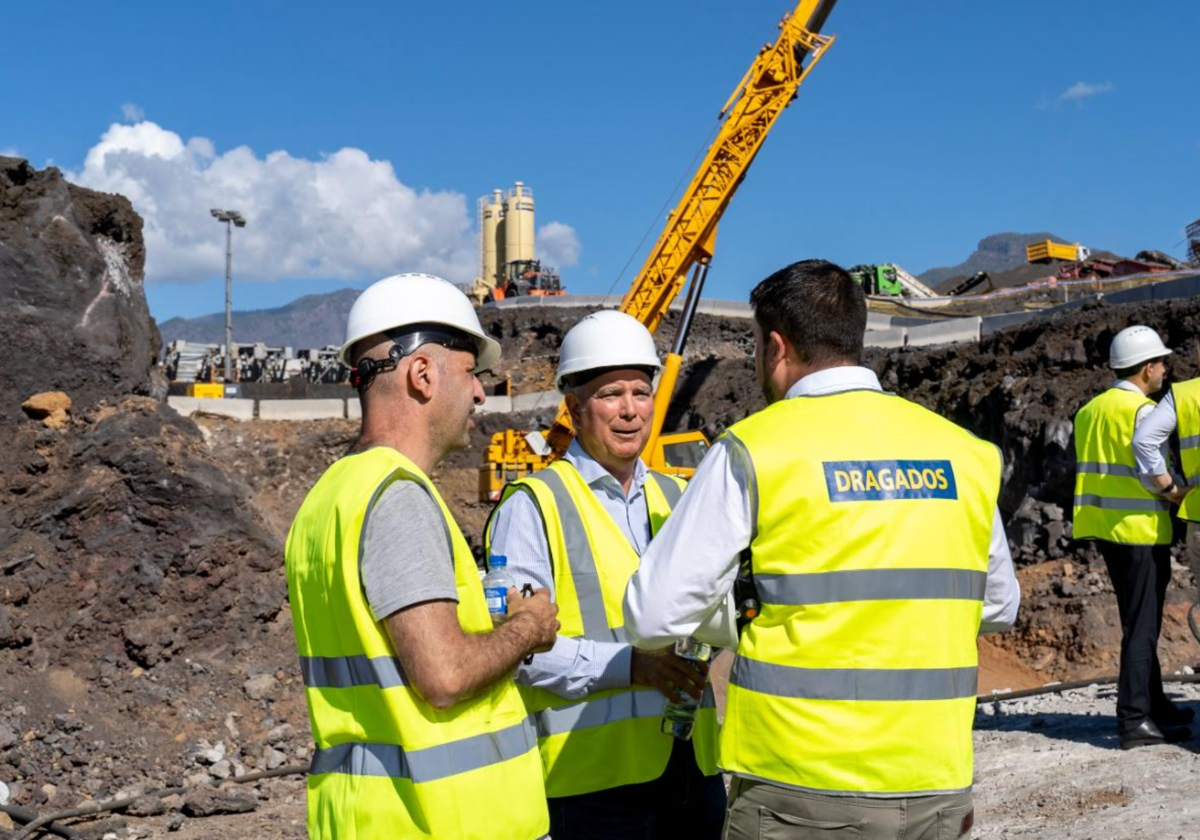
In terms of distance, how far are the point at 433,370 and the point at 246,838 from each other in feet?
16.7

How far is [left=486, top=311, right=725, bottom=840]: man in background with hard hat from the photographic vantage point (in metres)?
2.65

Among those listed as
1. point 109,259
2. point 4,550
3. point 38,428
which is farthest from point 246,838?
point 109,259

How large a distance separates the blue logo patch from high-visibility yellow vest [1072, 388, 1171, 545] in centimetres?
383

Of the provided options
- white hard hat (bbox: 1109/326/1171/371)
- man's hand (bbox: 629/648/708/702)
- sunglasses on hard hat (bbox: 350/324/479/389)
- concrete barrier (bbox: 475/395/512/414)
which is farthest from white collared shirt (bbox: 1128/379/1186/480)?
concrete barrier (bbox: 475/395/512/414)

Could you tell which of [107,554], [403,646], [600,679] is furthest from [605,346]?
[107,554]

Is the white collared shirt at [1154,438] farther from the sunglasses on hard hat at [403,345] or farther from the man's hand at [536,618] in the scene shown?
the sunglasses on hard hat at [403,345]

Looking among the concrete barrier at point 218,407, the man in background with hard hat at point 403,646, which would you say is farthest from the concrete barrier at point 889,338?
the man in background with hard hat at point 403,646

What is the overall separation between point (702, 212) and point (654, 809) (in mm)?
17224

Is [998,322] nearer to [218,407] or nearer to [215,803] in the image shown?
[215,803]

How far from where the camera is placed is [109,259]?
464 inches

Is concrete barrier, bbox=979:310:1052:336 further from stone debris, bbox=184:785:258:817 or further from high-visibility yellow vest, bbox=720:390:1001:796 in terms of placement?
high-visibility yellow vest, bbox=720:390:1001:796

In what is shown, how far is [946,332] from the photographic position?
75.2 ft

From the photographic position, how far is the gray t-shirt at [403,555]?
1.84 meters

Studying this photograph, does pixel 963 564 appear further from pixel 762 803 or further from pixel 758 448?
pixel 762 803
